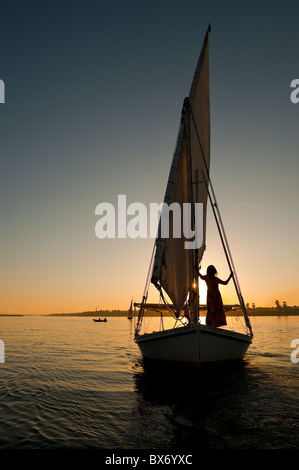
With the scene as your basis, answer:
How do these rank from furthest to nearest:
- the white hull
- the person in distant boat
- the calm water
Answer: the person in distant boat
the white hull
the calm water

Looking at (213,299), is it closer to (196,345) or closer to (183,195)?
(196,345)

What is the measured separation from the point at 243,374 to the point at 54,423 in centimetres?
815

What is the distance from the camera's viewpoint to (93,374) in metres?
12.5

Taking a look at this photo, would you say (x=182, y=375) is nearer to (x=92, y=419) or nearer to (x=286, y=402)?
(x=286, y=402)

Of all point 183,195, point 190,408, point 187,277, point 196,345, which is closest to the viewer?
point 190,408

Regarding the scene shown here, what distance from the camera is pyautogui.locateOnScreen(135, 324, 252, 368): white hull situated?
30.9ft

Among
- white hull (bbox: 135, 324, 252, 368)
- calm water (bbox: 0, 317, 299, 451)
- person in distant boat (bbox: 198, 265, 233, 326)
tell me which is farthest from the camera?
person in distant boat (bbox: 198, 265, 233, 326)

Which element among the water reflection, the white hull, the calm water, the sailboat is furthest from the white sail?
the calm water

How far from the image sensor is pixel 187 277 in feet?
38.9

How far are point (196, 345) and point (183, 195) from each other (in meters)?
6.82

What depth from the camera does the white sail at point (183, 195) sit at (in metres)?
11.8

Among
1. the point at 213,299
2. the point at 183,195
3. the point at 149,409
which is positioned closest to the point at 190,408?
the point at 149,409

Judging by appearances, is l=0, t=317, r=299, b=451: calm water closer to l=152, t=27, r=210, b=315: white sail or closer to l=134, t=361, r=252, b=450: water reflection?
l=134, t=361, r=252, b=450: water reflection
